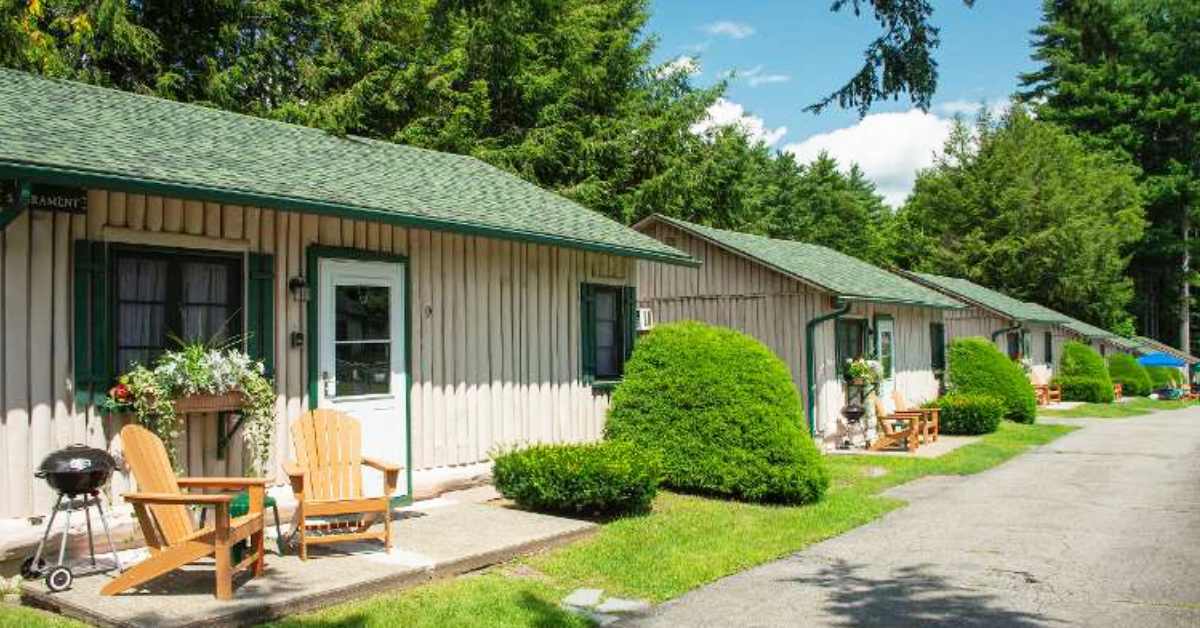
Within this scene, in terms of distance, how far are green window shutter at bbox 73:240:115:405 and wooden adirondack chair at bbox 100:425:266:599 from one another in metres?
0.85

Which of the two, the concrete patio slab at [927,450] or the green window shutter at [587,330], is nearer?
the green window shutter at [587,330]

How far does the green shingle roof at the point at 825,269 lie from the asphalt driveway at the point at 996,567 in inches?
194

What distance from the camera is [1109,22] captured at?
16.5ft

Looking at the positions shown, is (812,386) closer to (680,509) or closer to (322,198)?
(680,509)

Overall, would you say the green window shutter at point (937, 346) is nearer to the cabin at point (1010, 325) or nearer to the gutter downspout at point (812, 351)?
the cabin at point (1010, 325)

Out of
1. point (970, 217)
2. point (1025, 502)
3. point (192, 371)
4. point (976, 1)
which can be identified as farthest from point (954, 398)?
point (970, 217)

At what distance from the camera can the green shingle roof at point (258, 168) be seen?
634 cm

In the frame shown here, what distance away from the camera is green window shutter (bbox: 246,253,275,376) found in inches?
285

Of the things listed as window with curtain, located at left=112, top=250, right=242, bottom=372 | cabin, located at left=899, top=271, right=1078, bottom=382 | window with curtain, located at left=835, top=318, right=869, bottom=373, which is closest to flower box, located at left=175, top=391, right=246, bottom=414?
window with curtain, located at left=112, top=250, right=242, bottom=372

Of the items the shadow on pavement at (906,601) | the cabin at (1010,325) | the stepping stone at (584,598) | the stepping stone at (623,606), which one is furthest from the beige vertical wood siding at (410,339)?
the cabin at (1010,325)

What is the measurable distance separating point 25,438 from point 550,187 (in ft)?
59.6

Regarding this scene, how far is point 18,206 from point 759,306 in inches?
489

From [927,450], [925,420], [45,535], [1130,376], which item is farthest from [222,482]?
[1130,376]

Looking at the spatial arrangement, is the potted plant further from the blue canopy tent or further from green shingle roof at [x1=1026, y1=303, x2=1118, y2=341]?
the blue canopy tent
